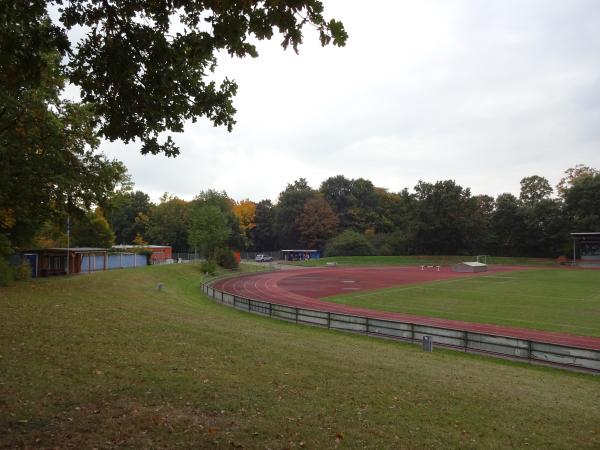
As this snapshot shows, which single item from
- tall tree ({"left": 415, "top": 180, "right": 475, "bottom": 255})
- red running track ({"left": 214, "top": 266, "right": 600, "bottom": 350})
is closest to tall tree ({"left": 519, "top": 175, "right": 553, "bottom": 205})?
tall tree ({"left": 415, "top": 180, "right": 475, "bottom": 255})

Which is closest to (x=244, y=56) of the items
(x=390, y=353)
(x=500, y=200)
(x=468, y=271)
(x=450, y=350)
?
(x=390, y=353)

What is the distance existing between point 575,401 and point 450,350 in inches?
304

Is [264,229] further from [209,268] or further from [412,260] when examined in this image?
[209,268]

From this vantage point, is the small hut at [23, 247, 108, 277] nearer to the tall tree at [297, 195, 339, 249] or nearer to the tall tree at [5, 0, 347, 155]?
the tall tree at [5, 0, 347, 155]

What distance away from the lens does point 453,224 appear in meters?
93.4

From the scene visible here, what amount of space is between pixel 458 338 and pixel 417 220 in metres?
80.0

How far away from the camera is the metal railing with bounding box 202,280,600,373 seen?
52.4 ft

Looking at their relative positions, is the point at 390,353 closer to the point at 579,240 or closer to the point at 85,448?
the point at 85,448

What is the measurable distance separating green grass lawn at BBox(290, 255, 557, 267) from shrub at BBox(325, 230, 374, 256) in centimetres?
425

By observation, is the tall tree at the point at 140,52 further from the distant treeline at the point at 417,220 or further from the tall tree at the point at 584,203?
the tall tree at the point at 584,203

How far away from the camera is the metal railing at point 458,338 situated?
15961 mm

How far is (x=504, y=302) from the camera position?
111ft

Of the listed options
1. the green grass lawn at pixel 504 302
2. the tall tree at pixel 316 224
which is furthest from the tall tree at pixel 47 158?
the tall tree at pixel 316 224

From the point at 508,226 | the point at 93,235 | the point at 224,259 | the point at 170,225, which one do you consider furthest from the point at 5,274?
the point at 508,226
